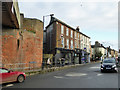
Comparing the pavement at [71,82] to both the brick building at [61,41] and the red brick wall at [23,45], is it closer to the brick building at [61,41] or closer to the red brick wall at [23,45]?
the red brick wall at [23,45]

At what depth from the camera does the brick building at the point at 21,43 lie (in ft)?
43.3

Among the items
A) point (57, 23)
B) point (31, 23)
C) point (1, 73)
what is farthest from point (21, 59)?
point (57, 23)

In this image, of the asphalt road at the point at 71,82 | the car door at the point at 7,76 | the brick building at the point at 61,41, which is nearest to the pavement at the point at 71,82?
the asphalt road at the point at 71,82

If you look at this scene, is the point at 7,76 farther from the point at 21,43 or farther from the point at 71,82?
the point at 21,43

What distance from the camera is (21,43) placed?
15016mm

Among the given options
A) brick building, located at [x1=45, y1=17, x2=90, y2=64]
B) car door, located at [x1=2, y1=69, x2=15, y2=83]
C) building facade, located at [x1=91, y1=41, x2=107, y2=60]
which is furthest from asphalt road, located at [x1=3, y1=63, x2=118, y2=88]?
building facade, located at [x1=91, y1=41, x2=107, y2=60]

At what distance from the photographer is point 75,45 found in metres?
34.9

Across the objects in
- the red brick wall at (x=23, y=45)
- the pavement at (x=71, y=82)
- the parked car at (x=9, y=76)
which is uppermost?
the red brick wall at (x=23, y=45)

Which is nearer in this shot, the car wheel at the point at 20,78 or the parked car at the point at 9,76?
the parked car at the point at 9,76

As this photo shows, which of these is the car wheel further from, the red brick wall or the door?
the red brick wall

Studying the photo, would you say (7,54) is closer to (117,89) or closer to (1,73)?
(1,73)

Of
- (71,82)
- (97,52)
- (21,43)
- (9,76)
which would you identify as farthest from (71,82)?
(97,52)

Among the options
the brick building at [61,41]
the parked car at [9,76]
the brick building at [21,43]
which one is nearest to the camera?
the parked car at [9,76]

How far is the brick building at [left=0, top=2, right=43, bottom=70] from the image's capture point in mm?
13195
